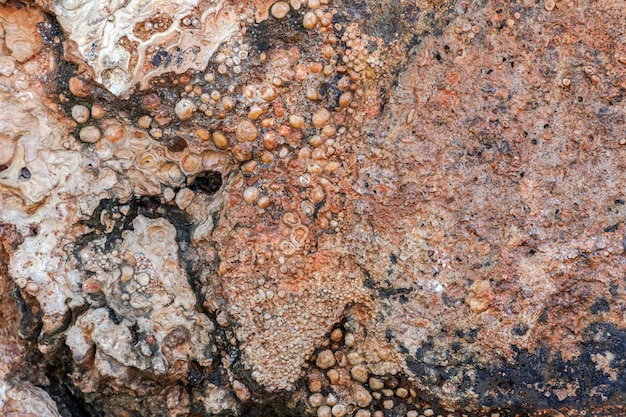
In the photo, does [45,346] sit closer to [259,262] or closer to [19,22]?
[259,262]

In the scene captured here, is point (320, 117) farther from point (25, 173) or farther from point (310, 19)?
point (25, 173)

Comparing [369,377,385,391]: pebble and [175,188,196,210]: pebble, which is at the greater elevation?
[175,188,196,210]: pebble

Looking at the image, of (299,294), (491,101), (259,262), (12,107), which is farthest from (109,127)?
(491,101)

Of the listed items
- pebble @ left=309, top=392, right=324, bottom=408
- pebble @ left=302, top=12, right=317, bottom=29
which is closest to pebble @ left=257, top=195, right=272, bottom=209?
pebble @ left=302, top=12, right=317, bottom=29

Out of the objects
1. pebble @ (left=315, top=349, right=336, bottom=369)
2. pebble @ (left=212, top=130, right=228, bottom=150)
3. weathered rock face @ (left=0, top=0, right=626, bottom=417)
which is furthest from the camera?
pebble @ (left=315, top=349, right=336, bottom=369)

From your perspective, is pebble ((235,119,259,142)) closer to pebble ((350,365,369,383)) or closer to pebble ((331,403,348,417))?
pebble ((350,365,369,383))

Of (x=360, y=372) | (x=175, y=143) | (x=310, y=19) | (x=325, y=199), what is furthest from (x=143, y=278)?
(x=310, y=19)

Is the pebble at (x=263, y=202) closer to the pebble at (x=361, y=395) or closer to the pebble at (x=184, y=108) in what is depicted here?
the pebble at (x=184, y=108)

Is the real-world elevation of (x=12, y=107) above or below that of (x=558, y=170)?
below
